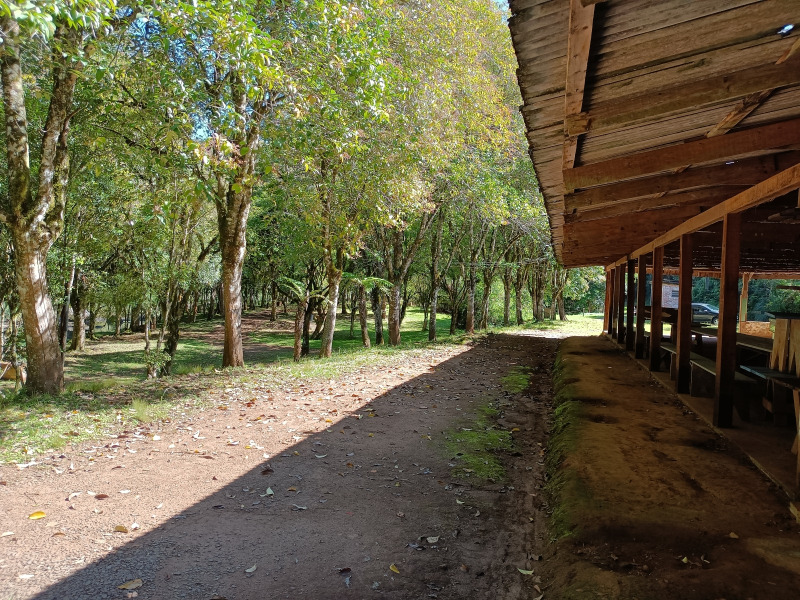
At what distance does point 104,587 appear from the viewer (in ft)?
9.44

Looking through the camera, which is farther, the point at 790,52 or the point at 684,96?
the point at 684,96

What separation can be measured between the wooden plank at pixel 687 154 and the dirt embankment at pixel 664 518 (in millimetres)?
2657

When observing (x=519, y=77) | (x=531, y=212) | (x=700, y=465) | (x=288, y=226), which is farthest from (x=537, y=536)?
(x=531, y=212)

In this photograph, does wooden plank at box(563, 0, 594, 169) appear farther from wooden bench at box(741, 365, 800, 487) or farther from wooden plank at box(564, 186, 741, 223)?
wooden plank at box(564, 186, 741, 223)

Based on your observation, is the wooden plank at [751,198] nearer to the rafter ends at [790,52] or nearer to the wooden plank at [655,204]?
the wooden plank at [655,204]

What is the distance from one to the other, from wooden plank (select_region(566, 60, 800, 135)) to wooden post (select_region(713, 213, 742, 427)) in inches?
93.1

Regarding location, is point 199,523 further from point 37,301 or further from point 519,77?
point 37,301

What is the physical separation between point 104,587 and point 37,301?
18.6 ft

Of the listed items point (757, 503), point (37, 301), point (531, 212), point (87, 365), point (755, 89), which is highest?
point (531, 212)

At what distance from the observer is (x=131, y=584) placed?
2.91m

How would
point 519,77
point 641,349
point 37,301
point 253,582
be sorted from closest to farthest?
point 519,77
point 253,582
point 37,301
point 641,349

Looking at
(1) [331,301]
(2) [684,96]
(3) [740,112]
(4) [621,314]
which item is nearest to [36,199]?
(1) [331,301]

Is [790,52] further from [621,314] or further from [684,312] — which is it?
[621,314]

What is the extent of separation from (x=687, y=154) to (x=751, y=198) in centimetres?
87
